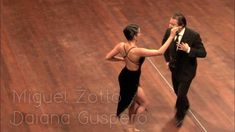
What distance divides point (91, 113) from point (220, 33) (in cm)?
284

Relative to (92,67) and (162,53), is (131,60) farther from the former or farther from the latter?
(92,67)

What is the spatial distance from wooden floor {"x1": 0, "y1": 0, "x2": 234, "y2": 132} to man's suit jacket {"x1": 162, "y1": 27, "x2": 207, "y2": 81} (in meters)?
0.75

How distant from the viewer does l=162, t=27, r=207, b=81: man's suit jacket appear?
14.4 ft

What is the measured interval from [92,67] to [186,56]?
Answer: 6.20 ft

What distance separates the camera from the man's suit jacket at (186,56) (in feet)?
14.4

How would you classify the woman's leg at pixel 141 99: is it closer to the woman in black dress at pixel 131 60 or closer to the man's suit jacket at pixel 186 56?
the woman in black dress at pixel 131 60

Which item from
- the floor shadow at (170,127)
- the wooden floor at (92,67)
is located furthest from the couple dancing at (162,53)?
the wooden floor at (92,67)

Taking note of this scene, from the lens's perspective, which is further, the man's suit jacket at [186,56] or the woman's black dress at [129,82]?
the man's suit jacket at [186,56]

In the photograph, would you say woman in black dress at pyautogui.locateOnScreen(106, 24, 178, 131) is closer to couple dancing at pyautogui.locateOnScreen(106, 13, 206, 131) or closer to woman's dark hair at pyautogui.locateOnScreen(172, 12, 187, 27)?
couple dancing at pyautogui.locateOnScreen(106, 13, 206, 131)

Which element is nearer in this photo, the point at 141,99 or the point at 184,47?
the point at 184,47

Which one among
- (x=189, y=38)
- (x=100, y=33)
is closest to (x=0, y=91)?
(x=100, y=33)

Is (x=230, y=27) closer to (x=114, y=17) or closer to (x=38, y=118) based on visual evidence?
(x=114, y=17)

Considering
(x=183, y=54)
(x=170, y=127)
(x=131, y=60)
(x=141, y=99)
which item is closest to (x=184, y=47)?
(x=183, y=54)

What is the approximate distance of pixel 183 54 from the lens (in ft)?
14.7
